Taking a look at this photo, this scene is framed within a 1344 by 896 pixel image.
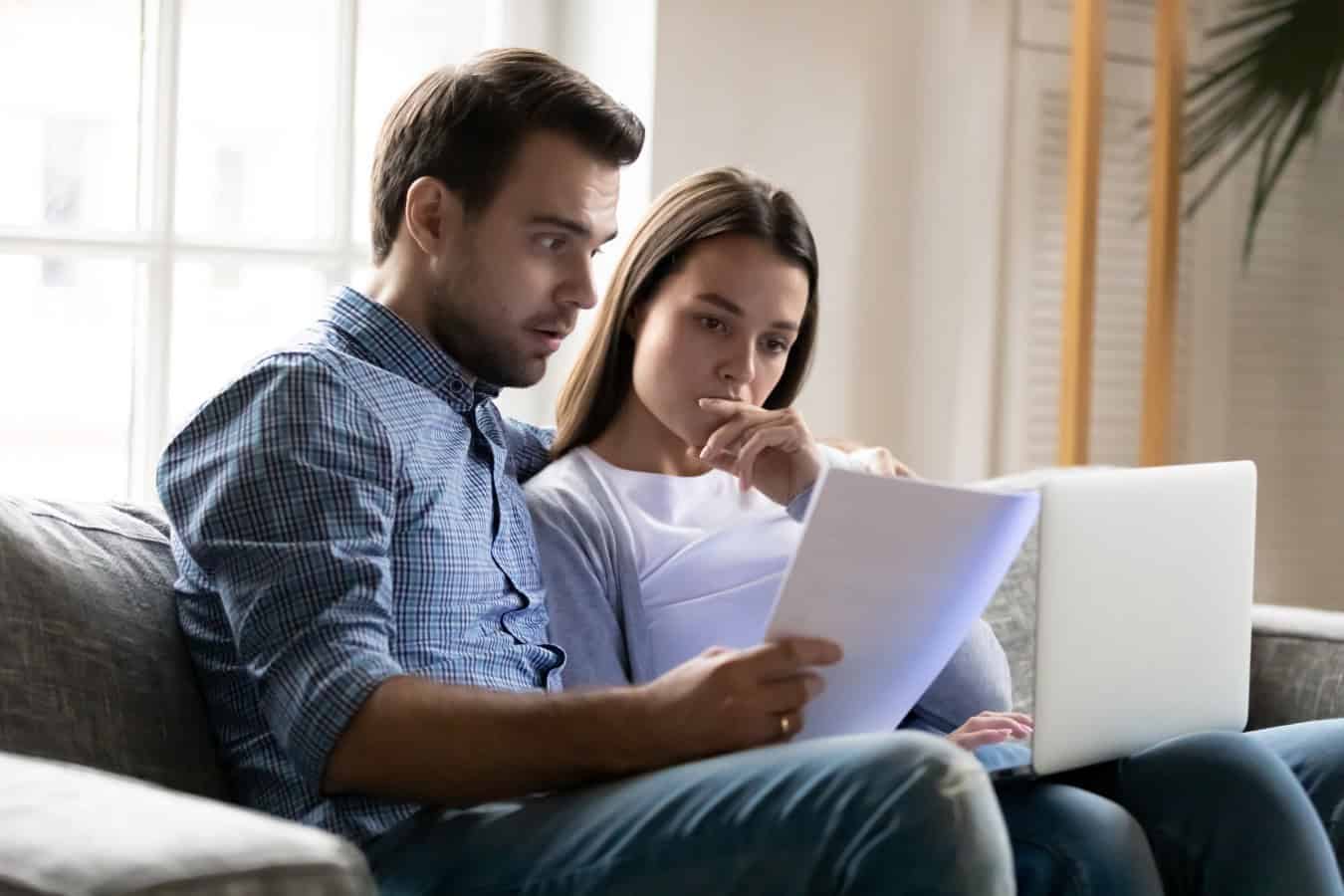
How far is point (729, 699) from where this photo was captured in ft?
3.93

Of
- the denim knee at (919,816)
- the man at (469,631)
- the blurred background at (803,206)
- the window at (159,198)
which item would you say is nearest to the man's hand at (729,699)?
the man at (469,631)

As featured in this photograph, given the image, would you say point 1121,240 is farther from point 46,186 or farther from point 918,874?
point 918,874

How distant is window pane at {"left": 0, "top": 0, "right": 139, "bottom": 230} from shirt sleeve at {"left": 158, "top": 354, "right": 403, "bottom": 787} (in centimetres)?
94

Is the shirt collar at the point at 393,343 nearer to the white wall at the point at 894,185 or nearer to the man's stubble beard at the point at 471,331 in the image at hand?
the man's stubble beard at the point at 471,331

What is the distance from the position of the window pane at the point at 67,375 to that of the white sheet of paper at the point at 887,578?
128 centimetres

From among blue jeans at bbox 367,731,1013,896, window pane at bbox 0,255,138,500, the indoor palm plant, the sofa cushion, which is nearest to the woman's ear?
the sofa cushion

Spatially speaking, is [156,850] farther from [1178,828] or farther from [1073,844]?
[1178,828]

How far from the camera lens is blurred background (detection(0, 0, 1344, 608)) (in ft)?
7.20

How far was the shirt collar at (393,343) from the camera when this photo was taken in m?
1.51

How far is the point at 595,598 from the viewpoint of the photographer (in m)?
1.61

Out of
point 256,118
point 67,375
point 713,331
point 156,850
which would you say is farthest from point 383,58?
point 156,850

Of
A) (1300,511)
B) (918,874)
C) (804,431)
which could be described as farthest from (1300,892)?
(1300,511)

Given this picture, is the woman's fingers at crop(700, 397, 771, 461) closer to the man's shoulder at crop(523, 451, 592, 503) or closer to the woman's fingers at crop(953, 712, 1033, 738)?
the man's shoulder at crop(523, 451, 592, 503)

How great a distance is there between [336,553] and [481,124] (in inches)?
18.8
